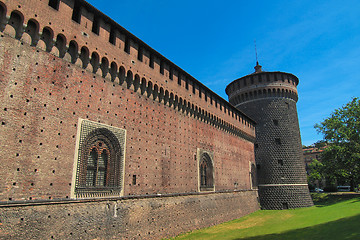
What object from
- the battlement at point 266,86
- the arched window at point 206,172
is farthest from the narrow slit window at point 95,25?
the battlement at point 266,86

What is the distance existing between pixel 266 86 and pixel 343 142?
11228mm

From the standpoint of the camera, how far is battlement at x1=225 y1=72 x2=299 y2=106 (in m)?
26.3

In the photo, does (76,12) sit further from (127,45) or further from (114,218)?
(114,218)

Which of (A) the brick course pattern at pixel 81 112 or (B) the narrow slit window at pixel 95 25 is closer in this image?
(A) the brick course pattern at pixel 81 112

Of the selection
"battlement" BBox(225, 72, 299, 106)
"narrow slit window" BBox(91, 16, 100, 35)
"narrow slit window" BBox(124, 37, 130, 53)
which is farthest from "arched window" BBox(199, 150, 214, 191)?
"battlement" BBox(225, 72, 299, 106)

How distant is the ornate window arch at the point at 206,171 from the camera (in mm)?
16281

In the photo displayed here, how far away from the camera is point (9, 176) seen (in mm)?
7191

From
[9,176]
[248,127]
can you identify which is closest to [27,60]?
[9,176]

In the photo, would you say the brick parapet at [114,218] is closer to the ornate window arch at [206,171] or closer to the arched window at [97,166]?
the ornate window arch at [206,171]

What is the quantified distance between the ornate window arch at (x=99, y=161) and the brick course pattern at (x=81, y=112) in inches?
11.9

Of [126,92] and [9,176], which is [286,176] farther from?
[9,176]

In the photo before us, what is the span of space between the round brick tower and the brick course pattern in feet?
34.2

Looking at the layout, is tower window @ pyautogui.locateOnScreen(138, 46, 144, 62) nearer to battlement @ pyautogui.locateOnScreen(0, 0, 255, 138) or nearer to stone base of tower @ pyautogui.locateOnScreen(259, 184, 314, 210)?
battlement @ pyautogui.locateOnScreen(0, 0, 255, 138)

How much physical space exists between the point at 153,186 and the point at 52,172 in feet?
17.2
